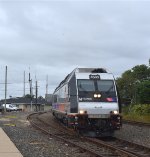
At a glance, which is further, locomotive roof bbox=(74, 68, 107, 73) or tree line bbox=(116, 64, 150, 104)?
tree line bbox=(116, 64, 150, 104)

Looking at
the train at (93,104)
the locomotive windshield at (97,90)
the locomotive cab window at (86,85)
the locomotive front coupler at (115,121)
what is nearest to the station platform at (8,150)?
the train at (93,104)

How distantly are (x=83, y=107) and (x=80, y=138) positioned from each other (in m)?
1.44

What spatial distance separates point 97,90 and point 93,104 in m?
0.86

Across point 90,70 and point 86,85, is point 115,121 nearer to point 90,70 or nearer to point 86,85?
point 86,85

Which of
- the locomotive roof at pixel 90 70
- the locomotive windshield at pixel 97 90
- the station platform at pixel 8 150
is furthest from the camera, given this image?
the locomotive roof at pixel 90 70

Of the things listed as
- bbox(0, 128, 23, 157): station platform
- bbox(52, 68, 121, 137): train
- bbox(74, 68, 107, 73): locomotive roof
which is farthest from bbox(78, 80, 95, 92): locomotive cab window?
bbox(0, 128, 23, 157): station platform

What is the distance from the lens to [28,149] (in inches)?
613

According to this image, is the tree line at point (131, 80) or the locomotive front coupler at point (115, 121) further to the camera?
the tree line at point (131, 80)

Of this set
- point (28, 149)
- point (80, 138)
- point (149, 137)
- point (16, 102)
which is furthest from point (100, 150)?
point (16, 102)

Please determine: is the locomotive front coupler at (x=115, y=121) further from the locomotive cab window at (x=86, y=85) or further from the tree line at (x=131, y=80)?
the tree line at (x=131, y=80)

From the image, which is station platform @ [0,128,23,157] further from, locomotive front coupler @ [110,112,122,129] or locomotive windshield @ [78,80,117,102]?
locomotive windshield @ [78,80,117,102]

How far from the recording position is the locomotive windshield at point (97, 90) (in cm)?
2166

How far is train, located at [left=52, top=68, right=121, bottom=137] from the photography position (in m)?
21.0

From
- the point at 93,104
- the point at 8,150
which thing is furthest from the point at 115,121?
the point at 8,150
